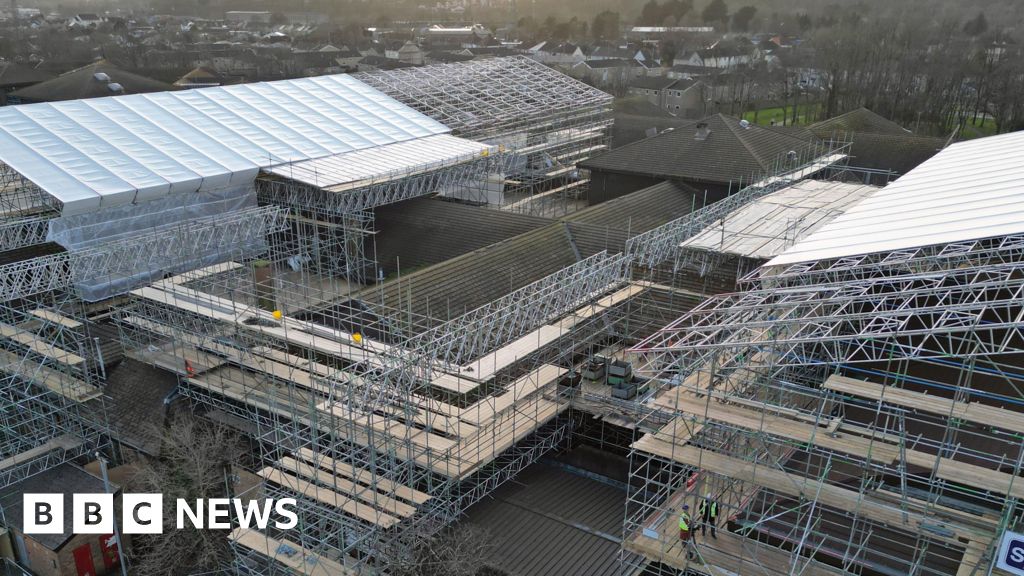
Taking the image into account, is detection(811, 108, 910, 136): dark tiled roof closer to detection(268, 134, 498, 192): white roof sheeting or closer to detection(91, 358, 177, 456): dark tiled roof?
detection(268, 134, 498, 192): white roof sheeting

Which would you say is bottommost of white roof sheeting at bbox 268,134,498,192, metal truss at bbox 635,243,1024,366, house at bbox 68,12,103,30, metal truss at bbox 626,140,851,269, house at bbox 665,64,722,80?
house at bbox 665,64,722,80

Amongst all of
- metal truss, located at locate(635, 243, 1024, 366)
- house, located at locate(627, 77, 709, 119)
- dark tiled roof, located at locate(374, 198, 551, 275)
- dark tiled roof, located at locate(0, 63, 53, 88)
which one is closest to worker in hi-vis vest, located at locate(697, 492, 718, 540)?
metal truss, located at locate(635, 243, 1024, 366)

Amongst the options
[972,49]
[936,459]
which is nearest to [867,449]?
[936,459]

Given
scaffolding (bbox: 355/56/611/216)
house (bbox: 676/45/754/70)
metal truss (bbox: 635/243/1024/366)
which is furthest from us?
house (bbox: 676/45/754/70)

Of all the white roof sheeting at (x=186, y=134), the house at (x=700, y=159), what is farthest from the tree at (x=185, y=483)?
the house at (x=700, y=159)

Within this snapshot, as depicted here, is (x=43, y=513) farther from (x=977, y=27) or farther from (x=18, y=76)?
(x=977, y=27)

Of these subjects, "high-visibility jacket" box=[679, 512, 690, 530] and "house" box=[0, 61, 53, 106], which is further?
"house" box=[0, 61, 53, 106]

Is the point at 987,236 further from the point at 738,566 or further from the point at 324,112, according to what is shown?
the point at 324,112

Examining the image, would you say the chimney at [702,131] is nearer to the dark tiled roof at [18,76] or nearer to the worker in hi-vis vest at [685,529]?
the worker in hi-vis vest at [685,529]
